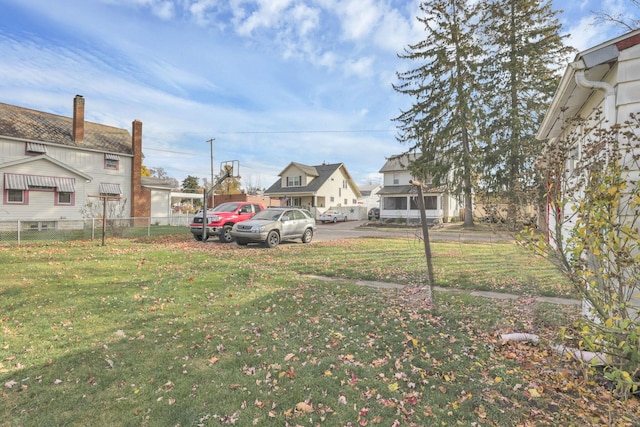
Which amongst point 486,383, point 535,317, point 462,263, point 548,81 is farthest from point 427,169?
point 486,383

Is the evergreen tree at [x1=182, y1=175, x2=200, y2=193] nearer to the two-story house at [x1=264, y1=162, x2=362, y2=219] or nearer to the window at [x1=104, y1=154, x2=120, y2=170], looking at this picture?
the two-story house at [x1=264, y1=162, x2=362, y2=219]

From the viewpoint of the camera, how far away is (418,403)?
2.78 metres

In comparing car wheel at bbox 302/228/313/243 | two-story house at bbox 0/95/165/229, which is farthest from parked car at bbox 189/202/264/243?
two-story house at bbox 0/95/165/229

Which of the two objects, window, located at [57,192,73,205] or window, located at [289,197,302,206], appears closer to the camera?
window, located at [57,192,73,205]

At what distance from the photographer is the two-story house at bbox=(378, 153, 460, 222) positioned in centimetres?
3066

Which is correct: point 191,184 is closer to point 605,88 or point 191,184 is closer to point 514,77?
point 514,77

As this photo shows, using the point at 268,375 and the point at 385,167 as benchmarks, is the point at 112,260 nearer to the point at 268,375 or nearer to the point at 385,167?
the point at 268,375

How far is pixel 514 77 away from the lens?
23.2m

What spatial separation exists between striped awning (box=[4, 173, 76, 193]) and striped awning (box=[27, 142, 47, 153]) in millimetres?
2024

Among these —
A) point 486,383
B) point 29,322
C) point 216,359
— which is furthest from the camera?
point 29,322

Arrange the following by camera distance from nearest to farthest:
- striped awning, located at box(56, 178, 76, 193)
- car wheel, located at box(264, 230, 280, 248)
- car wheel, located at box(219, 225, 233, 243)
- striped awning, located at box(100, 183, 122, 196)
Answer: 1. car wheel, located at box(264, 230, 280, 248)
2. car wheel, located at box(219, 225, 233, 243)
3. striped awning, located at box(56, 178, 76, 193)
4. striped awning, located at box(100, 183, 122, 196)

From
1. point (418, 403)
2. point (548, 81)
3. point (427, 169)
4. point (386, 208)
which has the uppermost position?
point (548, 81)

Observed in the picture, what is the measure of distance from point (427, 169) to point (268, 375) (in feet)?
79.6

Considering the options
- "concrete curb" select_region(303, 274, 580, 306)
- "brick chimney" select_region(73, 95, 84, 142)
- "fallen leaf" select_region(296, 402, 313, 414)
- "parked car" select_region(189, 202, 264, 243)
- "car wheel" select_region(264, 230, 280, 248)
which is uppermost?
"brick chimney" select_region(73, 95, 84, 142)
